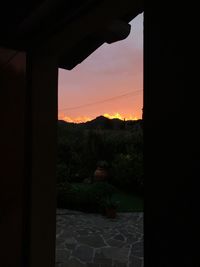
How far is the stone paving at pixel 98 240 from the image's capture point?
7.16m

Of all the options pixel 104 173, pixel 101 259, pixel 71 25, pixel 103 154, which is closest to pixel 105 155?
pixel 103 154

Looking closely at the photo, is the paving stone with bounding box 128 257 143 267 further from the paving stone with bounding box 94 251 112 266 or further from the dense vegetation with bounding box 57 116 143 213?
the dense vegetation with bounding box 57 116 143 213

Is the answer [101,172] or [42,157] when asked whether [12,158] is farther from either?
[101,172]

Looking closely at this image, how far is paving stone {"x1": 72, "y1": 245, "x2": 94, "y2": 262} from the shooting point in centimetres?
731

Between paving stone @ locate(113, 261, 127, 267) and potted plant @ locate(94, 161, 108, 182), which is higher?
potted plant @ locate(94, 161, 108, 182)

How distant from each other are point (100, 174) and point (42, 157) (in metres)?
12.7

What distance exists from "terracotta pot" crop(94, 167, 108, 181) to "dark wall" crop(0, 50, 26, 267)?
480 inches

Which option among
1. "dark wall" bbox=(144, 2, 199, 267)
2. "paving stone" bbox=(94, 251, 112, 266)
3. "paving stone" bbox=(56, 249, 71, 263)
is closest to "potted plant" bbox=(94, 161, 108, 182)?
"paving stone" bbox=(56, 249, 71, 263)

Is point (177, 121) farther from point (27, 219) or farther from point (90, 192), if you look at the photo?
point (90, 192)

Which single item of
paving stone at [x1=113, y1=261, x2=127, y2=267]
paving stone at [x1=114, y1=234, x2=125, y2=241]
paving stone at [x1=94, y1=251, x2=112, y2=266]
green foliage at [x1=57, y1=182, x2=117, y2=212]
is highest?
green foliage at [x1=57, y1=182, x2=117, y2=212]

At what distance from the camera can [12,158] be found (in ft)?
14.5

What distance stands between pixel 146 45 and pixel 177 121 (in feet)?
1.72

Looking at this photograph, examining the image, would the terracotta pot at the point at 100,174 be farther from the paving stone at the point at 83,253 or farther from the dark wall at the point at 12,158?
the dark wall at the point at 12,158

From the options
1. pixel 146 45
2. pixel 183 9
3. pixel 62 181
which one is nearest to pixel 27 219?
pixel 146 45
